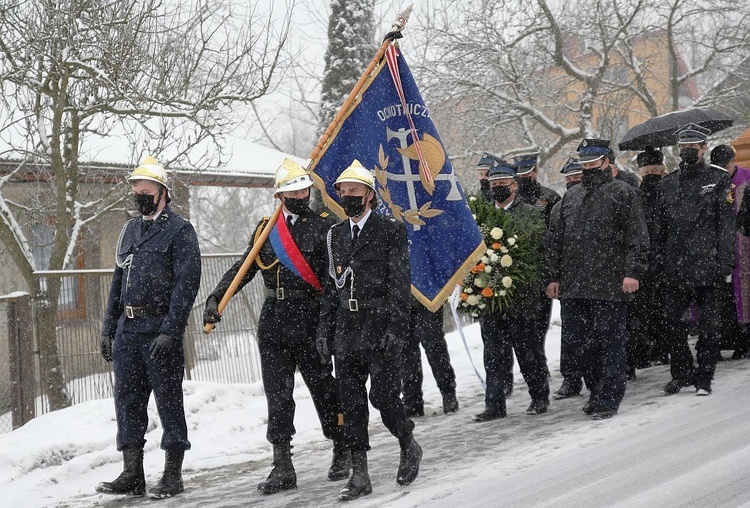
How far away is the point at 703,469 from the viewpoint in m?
6.04

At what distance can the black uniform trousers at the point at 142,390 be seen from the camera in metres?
7.03

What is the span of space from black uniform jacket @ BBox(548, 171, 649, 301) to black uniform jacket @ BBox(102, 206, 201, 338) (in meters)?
3.46

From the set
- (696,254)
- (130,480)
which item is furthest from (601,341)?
(130,480)

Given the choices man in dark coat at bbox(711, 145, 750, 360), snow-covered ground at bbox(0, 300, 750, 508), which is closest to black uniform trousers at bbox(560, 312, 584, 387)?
snow-covered ground at bbox(0, 300, 750, 508)

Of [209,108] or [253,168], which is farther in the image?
[253,168]

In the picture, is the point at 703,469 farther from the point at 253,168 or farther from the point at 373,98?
the point at 253,168

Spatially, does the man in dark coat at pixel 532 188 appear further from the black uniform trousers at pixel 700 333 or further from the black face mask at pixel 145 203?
the black face mask at pixel 145 203

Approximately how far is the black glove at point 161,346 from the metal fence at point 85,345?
4155 mm

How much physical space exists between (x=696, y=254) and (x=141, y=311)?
16.5 feet

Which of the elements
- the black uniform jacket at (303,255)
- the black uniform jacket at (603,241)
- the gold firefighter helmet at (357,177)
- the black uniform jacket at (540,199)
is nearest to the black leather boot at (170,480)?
the black uniform jacket at (303,255)

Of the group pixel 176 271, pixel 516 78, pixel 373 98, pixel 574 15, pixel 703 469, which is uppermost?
pixel 574 15

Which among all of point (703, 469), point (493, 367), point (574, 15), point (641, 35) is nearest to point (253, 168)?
point (574, 15)

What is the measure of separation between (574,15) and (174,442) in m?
15.4

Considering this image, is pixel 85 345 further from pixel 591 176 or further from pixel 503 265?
pixel 591 176
